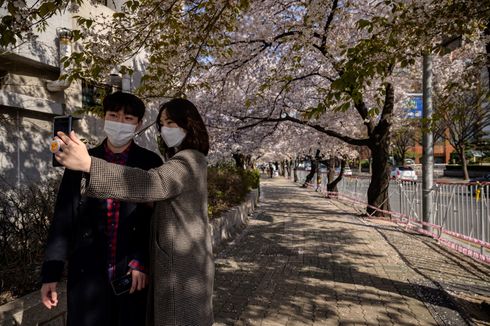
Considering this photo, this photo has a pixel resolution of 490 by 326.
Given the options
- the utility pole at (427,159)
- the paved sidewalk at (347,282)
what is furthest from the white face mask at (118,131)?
the utility pole at (427,159)

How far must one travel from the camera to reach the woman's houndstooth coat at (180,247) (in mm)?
1763

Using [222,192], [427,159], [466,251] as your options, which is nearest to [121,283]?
[466,251]

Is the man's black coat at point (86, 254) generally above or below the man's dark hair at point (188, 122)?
below

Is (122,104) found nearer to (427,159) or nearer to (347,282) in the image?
(347,282)

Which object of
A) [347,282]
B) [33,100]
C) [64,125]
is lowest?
[347,282]

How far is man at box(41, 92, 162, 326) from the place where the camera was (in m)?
1.85

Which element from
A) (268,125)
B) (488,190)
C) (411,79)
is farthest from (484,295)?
(411,79)

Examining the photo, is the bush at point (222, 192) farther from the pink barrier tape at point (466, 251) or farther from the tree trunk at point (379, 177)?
the pink barrier tape at point (466, 251)

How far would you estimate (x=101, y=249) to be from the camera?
6.16 feet

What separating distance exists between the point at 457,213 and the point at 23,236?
8835mm

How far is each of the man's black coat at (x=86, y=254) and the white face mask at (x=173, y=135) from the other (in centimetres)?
43

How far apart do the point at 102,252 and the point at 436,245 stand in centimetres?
810

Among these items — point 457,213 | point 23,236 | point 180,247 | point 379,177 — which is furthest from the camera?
point 379,177

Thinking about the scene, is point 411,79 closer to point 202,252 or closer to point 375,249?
point 375,249
